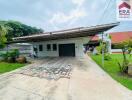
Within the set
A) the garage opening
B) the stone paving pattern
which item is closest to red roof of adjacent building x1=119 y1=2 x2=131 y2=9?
the stone paving pattern

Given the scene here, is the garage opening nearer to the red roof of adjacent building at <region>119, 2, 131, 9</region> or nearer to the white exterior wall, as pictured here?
the white exterior wall

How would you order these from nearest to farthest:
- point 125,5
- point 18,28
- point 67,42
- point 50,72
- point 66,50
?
point 125,5, point 50,72, point 67,42, point 66,50, point 18,28

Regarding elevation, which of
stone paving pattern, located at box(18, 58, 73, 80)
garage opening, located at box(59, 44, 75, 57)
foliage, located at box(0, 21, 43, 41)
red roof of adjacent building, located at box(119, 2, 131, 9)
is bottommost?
stone paving pattern, located at box(18, 58, 73, 80)

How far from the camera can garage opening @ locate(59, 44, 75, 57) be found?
1064 inches

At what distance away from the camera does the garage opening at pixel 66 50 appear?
27.0 m

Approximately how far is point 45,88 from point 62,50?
1970 cm

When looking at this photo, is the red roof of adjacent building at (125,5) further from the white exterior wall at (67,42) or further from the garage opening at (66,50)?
the garage opening at (66,50)

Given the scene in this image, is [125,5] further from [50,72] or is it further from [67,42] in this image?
[67,42]

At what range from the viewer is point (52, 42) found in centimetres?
2767

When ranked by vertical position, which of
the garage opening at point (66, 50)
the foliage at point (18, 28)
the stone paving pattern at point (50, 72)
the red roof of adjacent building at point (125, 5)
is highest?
the foliage at point (18, 28)

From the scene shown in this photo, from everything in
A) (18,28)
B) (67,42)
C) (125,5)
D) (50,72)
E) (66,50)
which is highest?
(18,28)

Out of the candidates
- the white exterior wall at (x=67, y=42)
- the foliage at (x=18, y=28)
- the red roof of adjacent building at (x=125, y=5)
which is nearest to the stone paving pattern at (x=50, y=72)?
the red roof of adjacent building at (x=125, y=5)

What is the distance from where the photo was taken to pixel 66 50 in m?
27.5

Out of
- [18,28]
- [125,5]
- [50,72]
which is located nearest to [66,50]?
[50,72]
